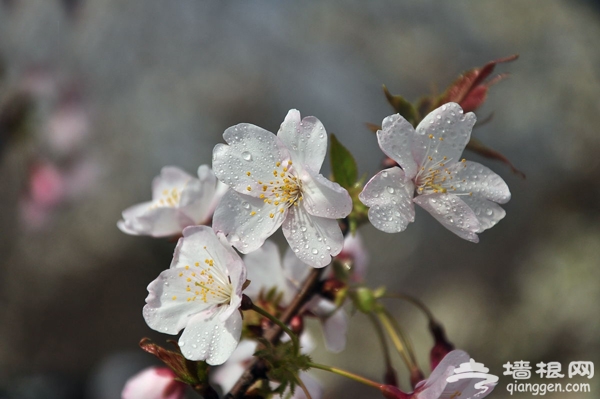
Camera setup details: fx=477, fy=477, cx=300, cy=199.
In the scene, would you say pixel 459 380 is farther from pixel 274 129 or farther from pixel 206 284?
pixel 274 129

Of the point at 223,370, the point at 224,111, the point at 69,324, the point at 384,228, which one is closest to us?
the point at 384,228

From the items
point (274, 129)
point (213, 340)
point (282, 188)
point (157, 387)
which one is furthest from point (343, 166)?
point (274, 129)

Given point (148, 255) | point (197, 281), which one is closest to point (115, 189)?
point (148, 255)

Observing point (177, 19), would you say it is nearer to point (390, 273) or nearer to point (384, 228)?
point (390, 273)

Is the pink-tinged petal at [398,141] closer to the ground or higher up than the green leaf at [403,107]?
closer to the ground

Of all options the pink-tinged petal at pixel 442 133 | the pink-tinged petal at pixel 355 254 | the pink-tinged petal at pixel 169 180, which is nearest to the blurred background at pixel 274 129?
the pink-tinged petal at pixel 355 254

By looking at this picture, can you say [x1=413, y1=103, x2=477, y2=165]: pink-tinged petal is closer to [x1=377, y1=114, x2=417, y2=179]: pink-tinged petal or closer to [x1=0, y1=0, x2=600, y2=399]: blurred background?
[x1=377, y1=114, x2=417, y2=179]: pink-tinged petal

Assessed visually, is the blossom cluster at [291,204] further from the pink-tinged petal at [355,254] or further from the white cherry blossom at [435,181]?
the pink-tinged petal at [355,254]
